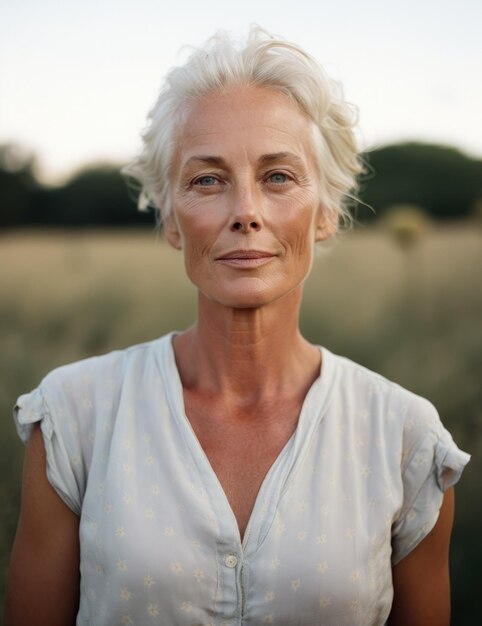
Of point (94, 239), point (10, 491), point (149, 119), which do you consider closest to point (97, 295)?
point (94, 239)

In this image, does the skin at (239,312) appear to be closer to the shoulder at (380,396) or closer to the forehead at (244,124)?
the forehead at (244,124)

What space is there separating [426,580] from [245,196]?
1.15m

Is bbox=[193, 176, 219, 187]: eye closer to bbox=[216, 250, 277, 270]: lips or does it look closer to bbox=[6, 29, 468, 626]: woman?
bbox=[6, 29, 468, 626]: woman

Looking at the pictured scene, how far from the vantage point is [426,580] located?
209 centimetres

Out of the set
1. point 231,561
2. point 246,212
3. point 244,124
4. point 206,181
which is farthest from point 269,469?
point 244,124

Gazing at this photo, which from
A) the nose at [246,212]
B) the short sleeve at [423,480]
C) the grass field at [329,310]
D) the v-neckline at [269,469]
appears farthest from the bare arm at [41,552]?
the grass field at [329,310]

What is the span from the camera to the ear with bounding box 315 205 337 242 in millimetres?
2179

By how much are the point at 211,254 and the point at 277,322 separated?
11.9 inches

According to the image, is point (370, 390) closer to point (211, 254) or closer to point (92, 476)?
point (211, 254)

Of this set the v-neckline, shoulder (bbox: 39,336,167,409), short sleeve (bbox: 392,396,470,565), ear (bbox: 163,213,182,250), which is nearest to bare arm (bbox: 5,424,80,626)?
shoulder (bbox: 39,336,167,409)

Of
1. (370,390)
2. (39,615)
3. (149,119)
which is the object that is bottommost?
(39,615)

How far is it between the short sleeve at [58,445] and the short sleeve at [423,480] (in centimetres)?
85

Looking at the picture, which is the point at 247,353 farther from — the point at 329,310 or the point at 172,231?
the point at 329,310

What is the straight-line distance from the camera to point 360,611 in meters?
1.92
